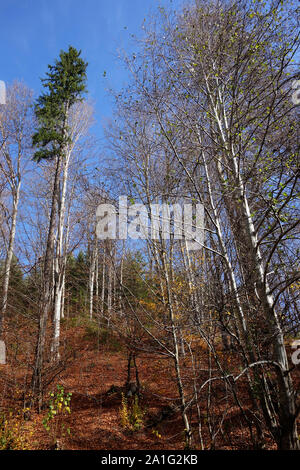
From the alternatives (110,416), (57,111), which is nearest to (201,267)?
(110,416)

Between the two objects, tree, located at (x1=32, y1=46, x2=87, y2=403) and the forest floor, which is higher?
tree, located at (x1=32, y1=46, x2=87, y2=403)

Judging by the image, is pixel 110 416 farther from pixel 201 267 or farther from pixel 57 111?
pixel 57 111

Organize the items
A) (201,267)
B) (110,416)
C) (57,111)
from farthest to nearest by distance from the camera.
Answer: (57,111) < (110,416) < (201,267)

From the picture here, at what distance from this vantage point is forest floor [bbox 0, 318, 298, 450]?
4.30m

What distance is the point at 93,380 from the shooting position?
7.54 meters

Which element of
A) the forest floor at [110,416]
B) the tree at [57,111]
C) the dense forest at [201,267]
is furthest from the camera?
the tree at [57,111]

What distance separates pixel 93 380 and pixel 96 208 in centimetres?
558

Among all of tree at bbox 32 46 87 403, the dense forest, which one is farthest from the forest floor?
tree at bbox 32 46 87 403

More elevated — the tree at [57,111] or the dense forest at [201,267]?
the tree at [57,111]

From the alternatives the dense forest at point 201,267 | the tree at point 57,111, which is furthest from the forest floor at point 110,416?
the tree at point 57,111

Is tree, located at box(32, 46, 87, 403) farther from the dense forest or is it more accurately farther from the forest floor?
the forest floor

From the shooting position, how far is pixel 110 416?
18.7 ft

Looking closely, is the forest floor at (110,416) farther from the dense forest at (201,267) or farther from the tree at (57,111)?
the tree at (57,111)

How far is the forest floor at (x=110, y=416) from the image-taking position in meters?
4.30
